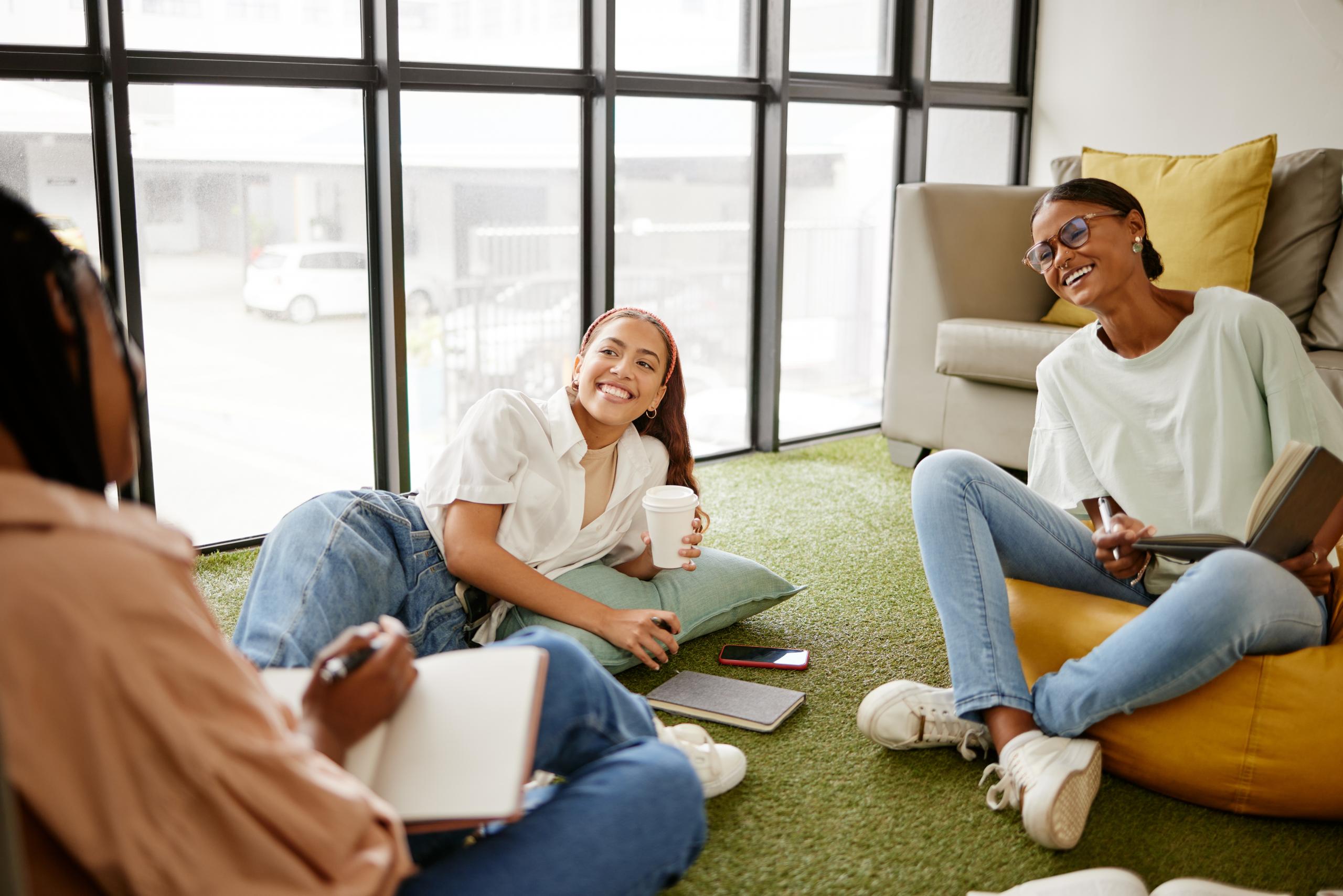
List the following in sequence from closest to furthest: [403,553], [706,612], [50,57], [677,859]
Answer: [677,859] < [403,553] < [706,612] < [50,57]

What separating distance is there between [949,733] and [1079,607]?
0.93ft

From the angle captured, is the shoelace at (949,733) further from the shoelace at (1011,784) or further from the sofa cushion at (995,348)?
the sofa cushion at (995,348)

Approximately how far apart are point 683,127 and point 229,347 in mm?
1612

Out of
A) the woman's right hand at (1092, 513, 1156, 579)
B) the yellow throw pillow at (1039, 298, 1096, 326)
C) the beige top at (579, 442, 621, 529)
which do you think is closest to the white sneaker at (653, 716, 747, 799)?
the beige top at (579, 442, 621, 529)

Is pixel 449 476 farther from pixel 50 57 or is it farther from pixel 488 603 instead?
pixel 50 57

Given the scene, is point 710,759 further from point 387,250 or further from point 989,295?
point 989,295

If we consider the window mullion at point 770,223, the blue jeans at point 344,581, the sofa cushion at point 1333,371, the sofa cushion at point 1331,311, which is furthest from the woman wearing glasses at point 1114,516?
the window mullion at point 770,223

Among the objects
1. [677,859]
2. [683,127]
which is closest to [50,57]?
[683,127]

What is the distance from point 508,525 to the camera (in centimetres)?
192

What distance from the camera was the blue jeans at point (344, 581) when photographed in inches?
62.6

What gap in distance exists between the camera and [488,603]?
1.99 m

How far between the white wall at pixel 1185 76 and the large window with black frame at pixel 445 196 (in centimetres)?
30

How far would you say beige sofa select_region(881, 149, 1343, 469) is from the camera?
3096mm

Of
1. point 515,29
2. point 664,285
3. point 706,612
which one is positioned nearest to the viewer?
point 706,612
